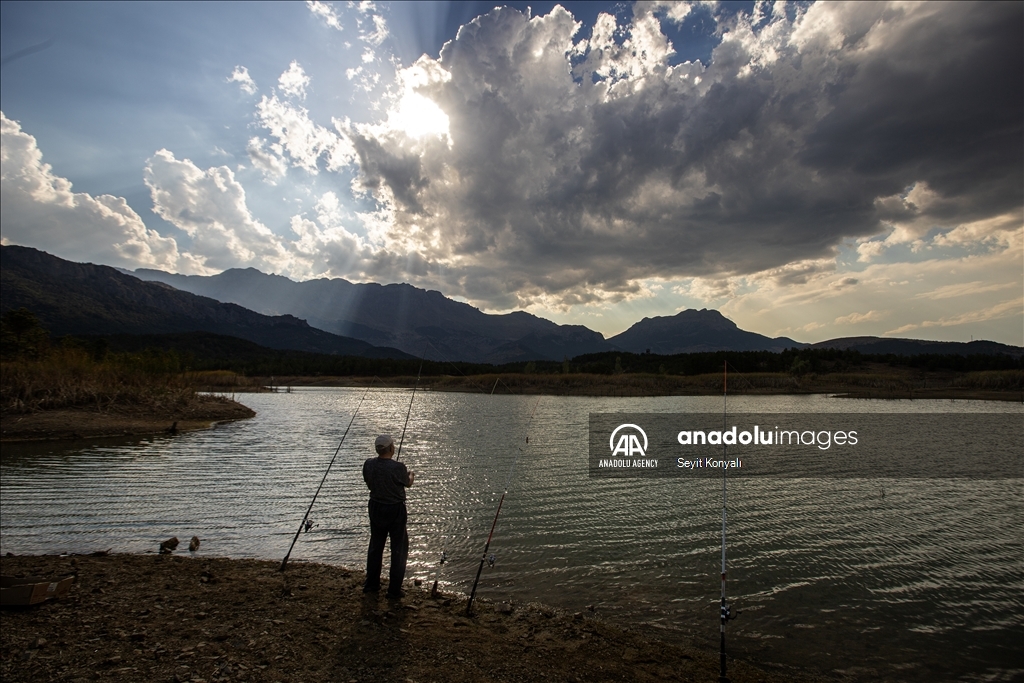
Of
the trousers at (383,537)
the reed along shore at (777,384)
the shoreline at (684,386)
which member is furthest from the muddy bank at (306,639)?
the shoreline at (684,386)

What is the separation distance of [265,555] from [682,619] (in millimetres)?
8126

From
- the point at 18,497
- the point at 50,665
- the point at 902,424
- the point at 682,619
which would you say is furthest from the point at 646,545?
the point at 902,424

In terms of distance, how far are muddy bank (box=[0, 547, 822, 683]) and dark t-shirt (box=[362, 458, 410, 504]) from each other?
5.15 feet

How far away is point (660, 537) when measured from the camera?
11.5 m

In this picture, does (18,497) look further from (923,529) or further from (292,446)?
(923,529)

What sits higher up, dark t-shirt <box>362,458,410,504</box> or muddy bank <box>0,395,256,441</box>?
dark t-shirt <box>362,458,410,504</box>

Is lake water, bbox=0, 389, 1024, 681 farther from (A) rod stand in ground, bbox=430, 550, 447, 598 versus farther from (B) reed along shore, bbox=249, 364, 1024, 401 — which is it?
(B) reed along shore, bbox=249, 364, 1024, 401

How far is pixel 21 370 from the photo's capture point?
3250cm

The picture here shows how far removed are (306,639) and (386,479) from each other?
2314 mm

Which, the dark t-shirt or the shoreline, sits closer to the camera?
the dark t-shirt

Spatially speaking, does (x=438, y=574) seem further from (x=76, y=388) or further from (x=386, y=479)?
(x=76, y=388)

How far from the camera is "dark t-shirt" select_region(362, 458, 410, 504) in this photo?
7977mm

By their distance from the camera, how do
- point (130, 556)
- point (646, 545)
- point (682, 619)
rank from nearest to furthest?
point (682, 619)
point (130, 556)
point (646, 545)

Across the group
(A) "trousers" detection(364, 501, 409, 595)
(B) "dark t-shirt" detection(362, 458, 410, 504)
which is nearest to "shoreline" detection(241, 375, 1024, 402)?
(A) "trousers" detection(364, 501, 409, 595)
